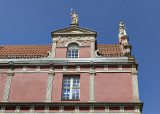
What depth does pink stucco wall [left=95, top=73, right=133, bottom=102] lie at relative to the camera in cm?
1930

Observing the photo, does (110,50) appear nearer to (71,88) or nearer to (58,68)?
(58,68)

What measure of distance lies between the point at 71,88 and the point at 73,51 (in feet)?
11.3

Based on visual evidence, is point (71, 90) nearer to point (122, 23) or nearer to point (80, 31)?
point (80, 31)

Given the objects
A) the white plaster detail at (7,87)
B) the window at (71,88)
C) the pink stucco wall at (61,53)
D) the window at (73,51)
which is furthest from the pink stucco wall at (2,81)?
the window at (73,51)

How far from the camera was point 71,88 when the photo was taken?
66.0 feet

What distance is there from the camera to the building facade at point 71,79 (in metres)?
18.8

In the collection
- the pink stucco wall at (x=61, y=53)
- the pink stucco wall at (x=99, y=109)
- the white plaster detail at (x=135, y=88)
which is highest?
the pink stucco wall at (x=61, y=53)

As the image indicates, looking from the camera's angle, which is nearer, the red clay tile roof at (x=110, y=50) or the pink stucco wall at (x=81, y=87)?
the pink stucco wall at (x=81, y=87)

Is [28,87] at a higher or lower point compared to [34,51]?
lower

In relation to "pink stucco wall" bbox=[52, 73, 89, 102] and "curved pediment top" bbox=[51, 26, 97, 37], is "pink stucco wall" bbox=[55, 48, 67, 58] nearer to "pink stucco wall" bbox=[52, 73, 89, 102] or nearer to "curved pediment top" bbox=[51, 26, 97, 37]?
"curved pediment top" bbox=[51, 26, 97, 37]

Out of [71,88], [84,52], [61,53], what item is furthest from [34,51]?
[71,88]

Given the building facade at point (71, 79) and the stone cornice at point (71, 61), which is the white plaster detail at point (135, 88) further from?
the stone cornice at point (71, 61)

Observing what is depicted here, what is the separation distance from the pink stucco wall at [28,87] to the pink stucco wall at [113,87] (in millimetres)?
3724

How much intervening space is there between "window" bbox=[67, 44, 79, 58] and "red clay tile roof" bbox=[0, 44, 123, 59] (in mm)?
1981
